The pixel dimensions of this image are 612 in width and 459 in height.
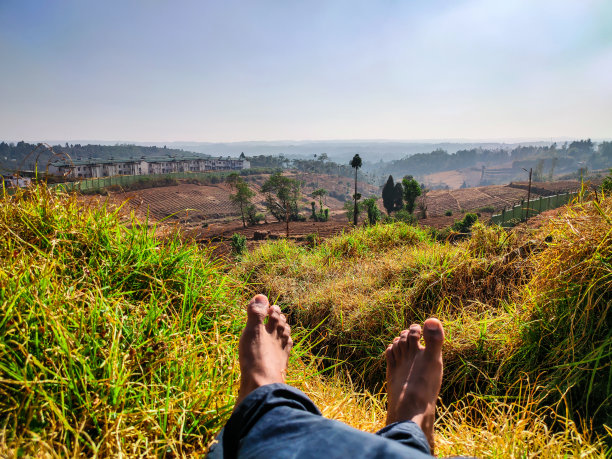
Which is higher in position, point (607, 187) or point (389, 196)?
point (607, 187)

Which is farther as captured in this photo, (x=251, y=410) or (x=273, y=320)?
(x=273, y=320)

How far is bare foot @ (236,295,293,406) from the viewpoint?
1219 mm

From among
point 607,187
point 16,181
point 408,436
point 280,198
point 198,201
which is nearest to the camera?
point 408,436

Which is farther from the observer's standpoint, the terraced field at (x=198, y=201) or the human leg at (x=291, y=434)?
the terraced field at (x=198, y=201)

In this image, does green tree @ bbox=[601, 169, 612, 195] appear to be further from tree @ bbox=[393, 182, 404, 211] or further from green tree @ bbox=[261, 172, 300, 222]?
tree @ bbox=[393, 182, 404, 211]

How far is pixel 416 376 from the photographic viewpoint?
1475mm

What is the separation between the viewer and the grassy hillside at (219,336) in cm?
93

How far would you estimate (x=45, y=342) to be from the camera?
3.26ft

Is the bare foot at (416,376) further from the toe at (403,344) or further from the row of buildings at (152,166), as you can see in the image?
the row of buildings at (152,166)

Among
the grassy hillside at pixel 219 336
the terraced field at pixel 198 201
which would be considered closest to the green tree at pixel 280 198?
the terraced field at pixel 198 201

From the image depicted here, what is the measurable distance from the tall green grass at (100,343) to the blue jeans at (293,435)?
20 cm

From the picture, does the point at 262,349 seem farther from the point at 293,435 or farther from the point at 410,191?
the point at 410,191

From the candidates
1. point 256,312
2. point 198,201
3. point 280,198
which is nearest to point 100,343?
point 256,312

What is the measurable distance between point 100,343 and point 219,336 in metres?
0.52
